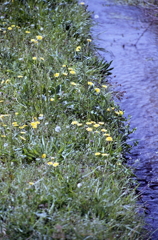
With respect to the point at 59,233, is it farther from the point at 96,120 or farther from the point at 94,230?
the point at 96,120

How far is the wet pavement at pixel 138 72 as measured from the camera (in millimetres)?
3305

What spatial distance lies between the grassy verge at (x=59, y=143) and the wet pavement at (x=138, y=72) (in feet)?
0.49

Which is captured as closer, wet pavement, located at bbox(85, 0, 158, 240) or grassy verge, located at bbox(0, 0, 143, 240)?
grassy verge, located at bbox(0, 0, 143, 240)

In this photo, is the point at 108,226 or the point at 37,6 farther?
the point at 37,6

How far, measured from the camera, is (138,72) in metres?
4.98

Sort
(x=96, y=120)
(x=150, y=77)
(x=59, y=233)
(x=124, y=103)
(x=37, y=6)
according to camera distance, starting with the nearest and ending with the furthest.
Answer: (x=59, y=233), (x=96, y=120), (x=124, y=103), (x=150, y=77), (x=37, y=6)

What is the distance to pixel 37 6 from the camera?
6008 mm

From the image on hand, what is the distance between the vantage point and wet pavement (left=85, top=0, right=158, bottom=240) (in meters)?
3.30

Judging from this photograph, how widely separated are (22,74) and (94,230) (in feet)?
7.73

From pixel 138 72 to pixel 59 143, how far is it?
1.96 metres

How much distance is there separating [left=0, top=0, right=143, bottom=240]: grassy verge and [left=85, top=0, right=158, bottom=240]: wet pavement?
149mm

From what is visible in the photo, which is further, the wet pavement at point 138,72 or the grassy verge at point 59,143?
the wet pavement at point 138,72

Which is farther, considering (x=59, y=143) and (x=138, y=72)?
(x=138, y=72)

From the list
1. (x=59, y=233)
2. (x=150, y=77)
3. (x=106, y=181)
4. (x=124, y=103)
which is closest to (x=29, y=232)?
(x=59, y=233)
